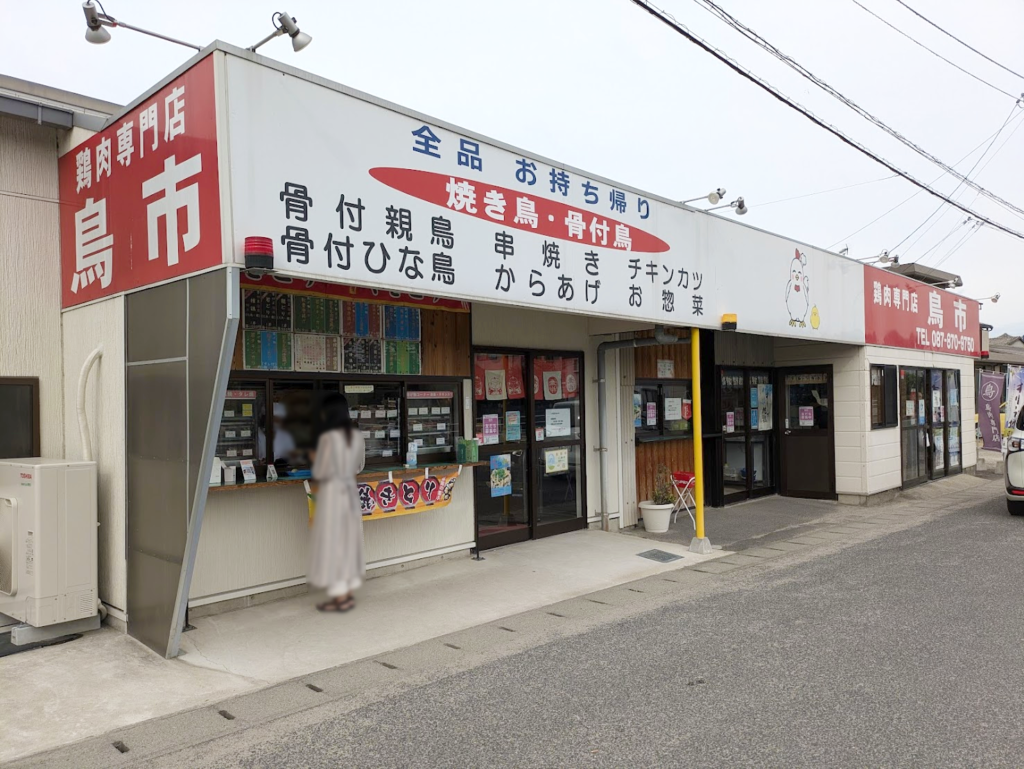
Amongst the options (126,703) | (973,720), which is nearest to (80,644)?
(126,703)

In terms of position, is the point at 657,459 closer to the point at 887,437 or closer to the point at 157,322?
the point at 887,437

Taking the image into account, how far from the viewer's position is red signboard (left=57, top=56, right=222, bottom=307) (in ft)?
16.7

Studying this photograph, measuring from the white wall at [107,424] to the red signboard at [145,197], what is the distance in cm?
25

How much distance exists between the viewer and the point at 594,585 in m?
7.80

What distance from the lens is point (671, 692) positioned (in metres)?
4.99

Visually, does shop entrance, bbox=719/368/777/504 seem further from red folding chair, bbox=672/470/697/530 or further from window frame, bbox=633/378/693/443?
red folding chair, bbox=672/470/697/530

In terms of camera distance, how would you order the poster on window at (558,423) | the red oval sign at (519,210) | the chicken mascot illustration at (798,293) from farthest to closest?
the chicken mascot illustration at (798,293) < the poster on window at (558,423) < the red oval sign at (519,210)

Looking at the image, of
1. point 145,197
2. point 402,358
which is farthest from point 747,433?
point 145,197

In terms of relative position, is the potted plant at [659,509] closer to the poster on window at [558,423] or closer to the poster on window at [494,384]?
the poster on window at [558,423]

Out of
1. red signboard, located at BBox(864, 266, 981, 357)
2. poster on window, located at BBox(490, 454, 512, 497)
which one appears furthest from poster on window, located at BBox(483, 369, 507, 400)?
red signboard, located at BBox(864, 266, 981, 357)

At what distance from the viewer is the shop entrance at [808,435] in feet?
43.7

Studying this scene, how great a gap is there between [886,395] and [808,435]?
1585mm

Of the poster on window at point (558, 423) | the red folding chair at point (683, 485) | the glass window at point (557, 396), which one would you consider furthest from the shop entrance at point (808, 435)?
the poster on window at point (558, 423)

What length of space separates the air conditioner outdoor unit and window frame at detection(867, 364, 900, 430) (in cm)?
1157
